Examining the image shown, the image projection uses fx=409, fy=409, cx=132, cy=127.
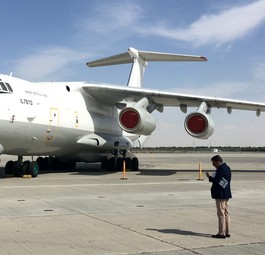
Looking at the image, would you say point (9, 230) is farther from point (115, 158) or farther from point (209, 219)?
point (115, 158)

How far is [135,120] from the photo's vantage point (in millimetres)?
16016

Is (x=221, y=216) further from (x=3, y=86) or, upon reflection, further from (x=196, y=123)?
(x=196, y=123)

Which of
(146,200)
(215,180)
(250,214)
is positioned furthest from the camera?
(146,200)

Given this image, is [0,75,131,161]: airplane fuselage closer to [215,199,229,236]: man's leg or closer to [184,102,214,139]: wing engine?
[184,102,214,139]: wing engine

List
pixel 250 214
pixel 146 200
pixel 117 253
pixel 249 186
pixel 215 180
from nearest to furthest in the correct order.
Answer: pixel 117 253, pixel 215 180, pixel 250 214, pixel 146 200, pixel 249 186

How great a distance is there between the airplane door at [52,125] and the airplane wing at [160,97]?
2.77 metres

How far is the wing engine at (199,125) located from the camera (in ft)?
52.3

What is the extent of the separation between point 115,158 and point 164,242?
47.6 feet

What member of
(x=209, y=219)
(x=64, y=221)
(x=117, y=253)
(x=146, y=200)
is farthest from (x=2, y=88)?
(x=117, y=253)

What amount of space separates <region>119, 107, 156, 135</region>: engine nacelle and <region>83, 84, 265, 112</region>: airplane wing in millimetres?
1143

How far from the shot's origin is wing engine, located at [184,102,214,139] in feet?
52.3

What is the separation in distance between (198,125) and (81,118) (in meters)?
4.74

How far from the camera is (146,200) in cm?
880

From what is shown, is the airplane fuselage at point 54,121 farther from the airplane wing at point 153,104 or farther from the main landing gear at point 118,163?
the airplane wing at point 153,104
